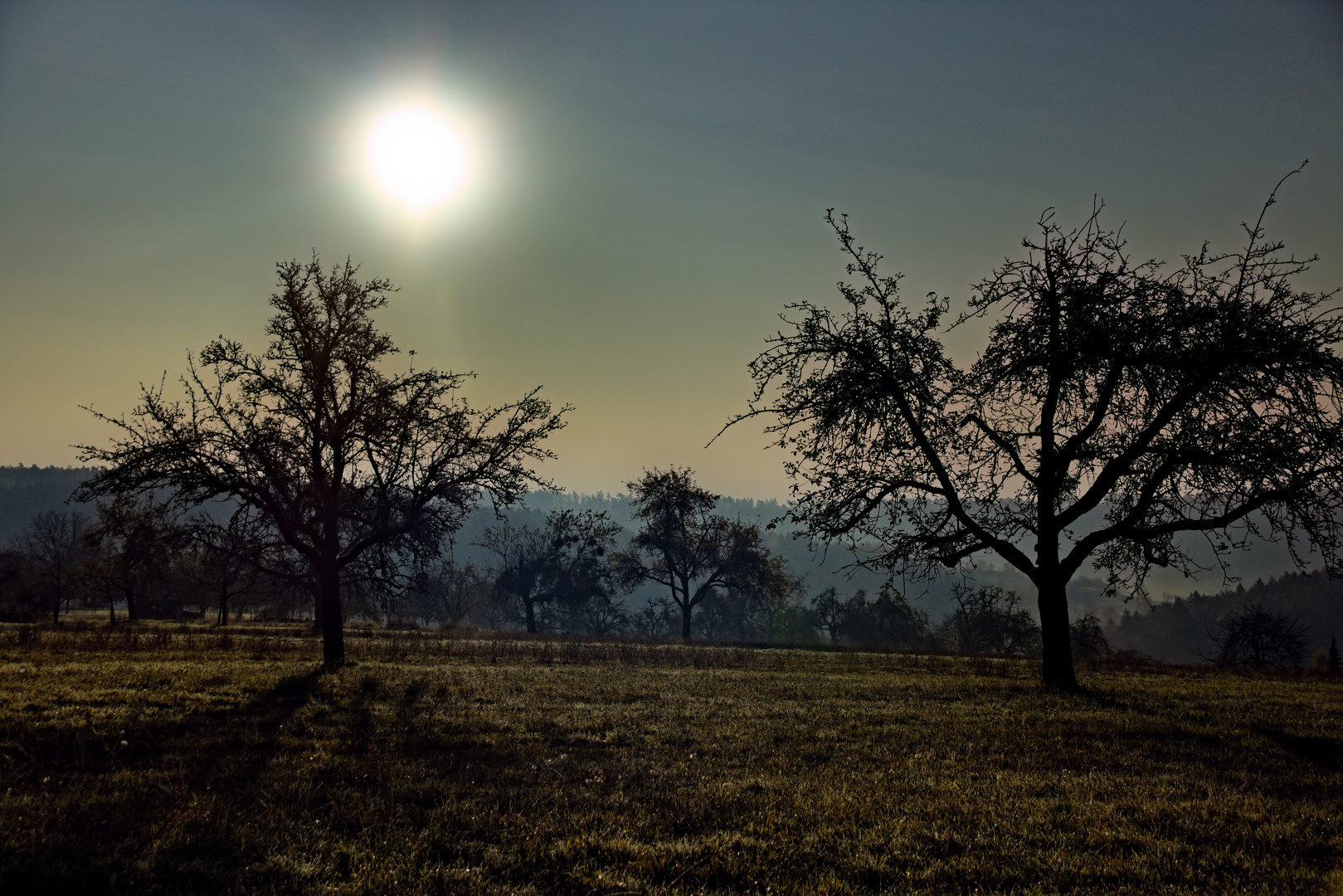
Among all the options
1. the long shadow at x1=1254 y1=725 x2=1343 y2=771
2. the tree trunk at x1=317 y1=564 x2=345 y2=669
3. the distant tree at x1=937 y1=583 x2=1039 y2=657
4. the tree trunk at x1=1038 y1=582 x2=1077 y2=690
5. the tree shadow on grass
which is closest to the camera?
the tree shadow on grass

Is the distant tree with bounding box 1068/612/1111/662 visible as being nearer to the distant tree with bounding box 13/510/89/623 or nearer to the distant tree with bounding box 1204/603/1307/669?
the distant tree with bounding box 1204/603/1307/669

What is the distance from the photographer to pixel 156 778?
7539 millimetres

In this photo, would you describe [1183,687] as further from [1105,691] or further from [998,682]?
[998,682]

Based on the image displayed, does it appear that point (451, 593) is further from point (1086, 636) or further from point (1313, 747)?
point (1313, 747)

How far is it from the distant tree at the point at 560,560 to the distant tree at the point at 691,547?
27.0ft

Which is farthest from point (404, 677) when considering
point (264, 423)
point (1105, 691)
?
point (1105, 691)

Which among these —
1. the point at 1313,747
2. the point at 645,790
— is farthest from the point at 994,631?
the point at 645,790

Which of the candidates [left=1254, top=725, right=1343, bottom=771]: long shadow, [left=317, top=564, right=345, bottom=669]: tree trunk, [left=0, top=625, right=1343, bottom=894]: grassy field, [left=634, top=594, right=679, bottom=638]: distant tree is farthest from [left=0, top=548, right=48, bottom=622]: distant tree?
[left=1254, top=725, right=1343, bottom=771]: long shadow

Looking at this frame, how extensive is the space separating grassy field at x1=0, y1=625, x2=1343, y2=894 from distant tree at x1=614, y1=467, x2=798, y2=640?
4259 centimetres

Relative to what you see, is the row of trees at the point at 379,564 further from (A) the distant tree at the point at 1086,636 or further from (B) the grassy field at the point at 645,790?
(A) the distant tree at the point at 1086,636

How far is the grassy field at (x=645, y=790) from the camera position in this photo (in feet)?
17.6

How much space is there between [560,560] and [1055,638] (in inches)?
2622

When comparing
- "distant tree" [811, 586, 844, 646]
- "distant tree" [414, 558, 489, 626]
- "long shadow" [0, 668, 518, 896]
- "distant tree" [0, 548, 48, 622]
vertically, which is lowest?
"distant tree" [811, 586, 844, 646]

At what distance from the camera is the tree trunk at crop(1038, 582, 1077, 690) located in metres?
17.6
